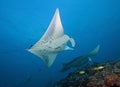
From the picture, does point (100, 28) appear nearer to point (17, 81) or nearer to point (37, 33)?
point (37, 33)

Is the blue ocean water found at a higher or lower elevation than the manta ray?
higher

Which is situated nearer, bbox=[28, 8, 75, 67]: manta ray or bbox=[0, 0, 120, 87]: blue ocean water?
bbox=[28, 8, 75, 67]: manta ray

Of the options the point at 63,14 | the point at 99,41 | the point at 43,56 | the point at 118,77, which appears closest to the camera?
the point at 118,77

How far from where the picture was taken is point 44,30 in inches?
534

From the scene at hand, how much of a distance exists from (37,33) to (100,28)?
20.4 feet

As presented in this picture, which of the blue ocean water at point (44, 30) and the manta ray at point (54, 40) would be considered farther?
the blue ocean water at point (44, 30)

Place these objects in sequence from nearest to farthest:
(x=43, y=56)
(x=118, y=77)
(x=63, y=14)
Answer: (x=118, y=77) → (x=43, y=56) → (x=63, y=14)

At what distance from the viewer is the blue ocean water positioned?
37.9 feet

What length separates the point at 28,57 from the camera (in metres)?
20.0

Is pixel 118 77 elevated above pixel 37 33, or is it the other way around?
pixel 37 33

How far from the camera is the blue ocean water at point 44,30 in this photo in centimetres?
1154

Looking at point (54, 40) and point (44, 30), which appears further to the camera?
point (44, 30)

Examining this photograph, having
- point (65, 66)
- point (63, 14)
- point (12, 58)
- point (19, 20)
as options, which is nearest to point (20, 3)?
point (19, 20)

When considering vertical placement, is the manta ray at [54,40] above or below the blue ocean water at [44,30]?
below
